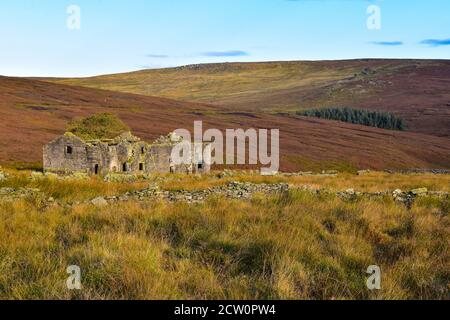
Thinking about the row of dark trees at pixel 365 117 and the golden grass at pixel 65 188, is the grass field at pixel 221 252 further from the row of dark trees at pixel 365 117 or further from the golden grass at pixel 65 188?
the row of dark trees at pixel 365 117

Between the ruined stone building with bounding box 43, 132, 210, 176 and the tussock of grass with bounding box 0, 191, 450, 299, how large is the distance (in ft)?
65.7

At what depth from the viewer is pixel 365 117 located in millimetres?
96125

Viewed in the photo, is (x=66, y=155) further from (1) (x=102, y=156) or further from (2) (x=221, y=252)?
(2) (x=221, y=252)

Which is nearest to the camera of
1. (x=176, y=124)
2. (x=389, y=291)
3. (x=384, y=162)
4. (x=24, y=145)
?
(x=389, y=291)

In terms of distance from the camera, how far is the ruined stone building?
28344mm

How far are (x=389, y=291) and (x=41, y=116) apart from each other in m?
55.4

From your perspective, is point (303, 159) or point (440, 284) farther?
point (303, 159)

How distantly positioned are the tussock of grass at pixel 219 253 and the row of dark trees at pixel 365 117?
292ft

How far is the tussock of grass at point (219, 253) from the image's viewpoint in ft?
14.8

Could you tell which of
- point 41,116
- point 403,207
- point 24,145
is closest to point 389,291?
point 403,207

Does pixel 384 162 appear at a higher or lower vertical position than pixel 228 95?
lower

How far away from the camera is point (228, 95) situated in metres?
177
